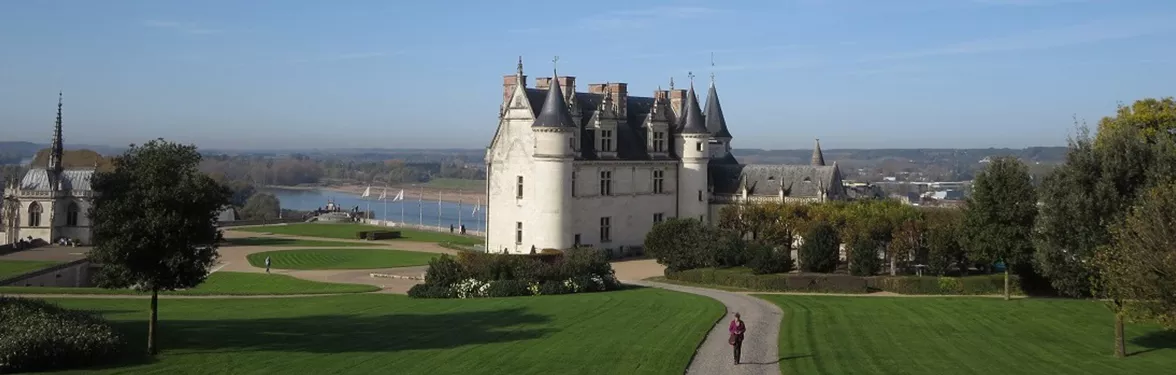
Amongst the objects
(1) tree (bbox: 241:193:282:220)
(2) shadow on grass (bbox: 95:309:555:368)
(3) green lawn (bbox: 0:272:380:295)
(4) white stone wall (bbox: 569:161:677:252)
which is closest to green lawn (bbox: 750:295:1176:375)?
(2) shadow on grass (bbox: 95:309:555:368)

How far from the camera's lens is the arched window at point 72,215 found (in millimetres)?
71125

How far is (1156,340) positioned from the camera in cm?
2959

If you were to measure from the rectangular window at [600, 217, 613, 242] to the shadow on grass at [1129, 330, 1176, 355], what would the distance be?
33.6 m

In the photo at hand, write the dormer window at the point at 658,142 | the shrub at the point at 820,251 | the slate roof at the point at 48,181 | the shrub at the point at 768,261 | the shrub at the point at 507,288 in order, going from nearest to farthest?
the shrub at the point at 507,288 → the shrub at the point at 768,261 → the shrub at the point at 820,251 → the dormer window at the point at 658,142 → the slate roof at the point at 48,181

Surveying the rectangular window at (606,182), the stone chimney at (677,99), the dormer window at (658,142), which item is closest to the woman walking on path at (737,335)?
the rectangular window at (606,182)

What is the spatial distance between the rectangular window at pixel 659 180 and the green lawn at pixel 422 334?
2528 cm

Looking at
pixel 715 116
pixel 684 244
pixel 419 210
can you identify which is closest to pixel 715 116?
pixel 715 116

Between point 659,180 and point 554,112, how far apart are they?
34.8 feet

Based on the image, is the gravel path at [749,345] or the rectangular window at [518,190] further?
the rectangular window at [518,190]

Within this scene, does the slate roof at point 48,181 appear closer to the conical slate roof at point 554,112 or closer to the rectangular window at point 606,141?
the conical slate roof at point 554,112

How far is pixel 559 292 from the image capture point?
41.0 meters

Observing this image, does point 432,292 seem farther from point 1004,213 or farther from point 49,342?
point 1004,213

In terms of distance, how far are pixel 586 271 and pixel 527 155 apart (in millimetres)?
16402

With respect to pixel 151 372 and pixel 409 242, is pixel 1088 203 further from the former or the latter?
pixel 409 242
